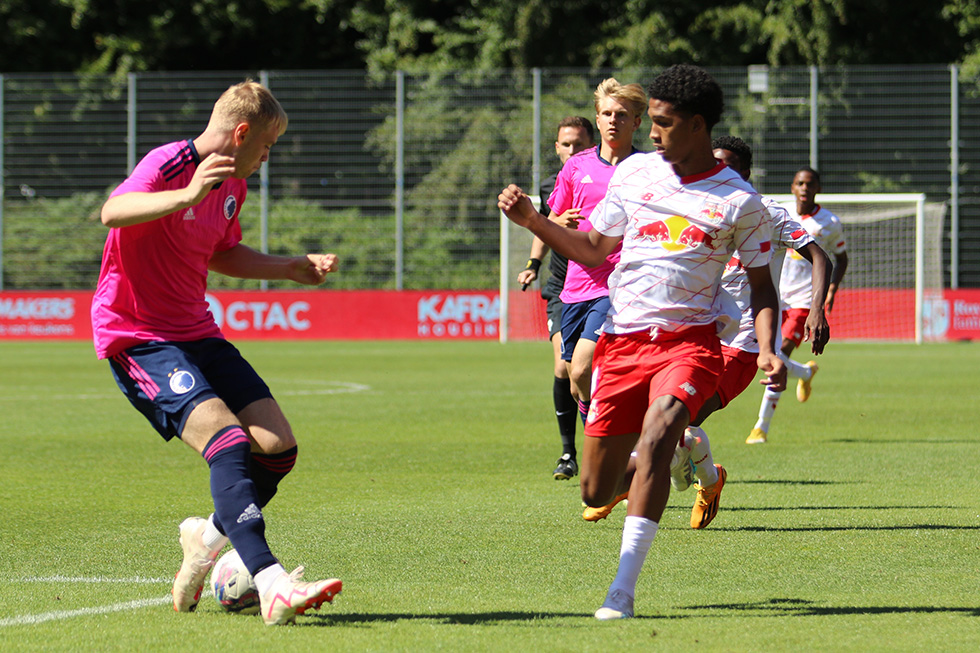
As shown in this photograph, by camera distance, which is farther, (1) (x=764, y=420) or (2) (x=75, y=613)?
(1) (x=764, y=420)

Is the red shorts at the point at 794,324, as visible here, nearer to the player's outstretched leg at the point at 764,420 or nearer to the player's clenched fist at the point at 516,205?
the player's outstretched leg at the point at 764,420

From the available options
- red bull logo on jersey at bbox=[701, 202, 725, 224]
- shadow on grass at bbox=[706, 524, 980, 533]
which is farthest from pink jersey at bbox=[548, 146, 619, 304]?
red bull logo on jersey at bbox=[701, 202, 725, 224]

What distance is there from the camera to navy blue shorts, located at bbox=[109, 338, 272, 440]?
16.8 ft

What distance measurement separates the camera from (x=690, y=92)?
17.9ft

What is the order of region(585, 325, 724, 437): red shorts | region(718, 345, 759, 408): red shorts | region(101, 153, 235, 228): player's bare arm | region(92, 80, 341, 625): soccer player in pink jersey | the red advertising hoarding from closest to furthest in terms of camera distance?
region(101, 153, 235, 228): player's bare arm
region(92, 80, 341, 625): soccer player in pink jersey
region(585, 325, 724, 437): red shorts
region(718, 345, 759, 408): red shorts
the red advertising hoarding

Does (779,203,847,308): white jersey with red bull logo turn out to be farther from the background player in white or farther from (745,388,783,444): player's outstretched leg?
the background player in white

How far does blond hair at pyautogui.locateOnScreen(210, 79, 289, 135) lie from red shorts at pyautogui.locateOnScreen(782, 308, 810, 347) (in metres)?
7.73

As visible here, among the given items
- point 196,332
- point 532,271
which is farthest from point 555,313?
point 196,332

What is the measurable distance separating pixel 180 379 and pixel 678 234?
6.53 ft

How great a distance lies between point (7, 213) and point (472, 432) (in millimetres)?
21164

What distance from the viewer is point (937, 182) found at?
28422 mm

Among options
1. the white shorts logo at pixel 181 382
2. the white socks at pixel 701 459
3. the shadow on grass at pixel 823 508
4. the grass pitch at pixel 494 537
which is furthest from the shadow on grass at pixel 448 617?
the shadow on grass at pixel 823 508

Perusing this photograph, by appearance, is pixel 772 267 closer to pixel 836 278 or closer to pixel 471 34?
pixel 836 278

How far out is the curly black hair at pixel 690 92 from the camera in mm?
5457
